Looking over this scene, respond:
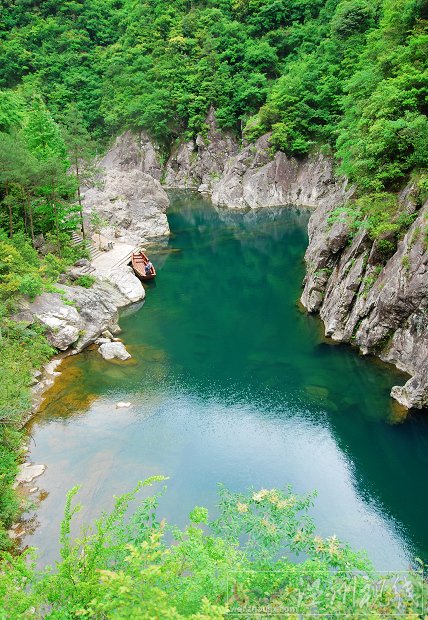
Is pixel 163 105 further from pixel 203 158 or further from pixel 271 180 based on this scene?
pixel 271 180

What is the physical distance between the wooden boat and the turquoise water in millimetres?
7205

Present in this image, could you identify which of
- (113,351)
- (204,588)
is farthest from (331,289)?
(204,588)

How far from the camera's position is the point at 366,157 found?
27172 mm

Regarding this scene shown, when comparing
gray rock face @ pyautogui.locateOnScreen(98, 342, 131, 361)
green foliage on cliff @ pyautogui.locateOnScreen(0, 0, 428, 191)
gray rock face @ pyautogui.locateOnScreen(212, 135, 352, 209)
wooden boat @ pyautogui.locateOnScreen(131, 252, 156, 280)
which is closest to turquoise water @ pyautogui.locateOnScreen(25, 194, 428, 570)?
gray rock face @ pyautogui.locateOnScreen(98, 342, 131, 361)

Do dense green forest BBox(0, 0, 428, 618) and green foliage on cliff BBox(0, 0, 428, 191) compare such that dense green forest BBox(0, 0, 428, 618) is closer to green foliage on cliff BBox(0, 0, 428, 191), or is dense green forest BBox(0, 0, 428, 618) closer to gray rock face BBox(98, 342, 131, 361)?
green foliage on cliff BBox(0, 0, 428, 191)

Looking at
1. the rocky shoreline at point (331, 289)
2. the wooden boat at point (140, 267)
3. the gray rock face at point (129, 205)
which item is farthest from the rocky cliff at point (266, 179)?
the wooden boat at point (140, 267)

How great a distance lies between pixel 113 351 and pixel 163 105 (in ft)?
216

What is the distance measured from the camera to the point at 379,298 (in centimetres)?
2409

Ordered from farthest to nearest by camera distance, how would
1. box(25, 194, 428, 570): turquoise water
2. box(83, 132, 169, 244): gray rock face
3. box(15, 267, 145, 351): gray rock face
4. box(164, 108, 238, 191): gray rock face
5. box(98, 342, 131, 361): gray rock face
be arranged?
box(164, 108, 238, 191): gray rock face < box(83, 132, 169, 244): gray rock face < box(98, 342, 131, 361): gray rock face < box(15, 267, 145, 351): gray rock face < box(25, 194, 428, 570): turquoise water

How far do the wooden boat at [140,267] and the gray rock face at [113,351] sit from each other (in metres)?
14.0

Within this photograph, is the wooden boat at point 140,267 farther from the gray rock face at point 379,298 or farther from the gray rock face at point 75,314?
the gray rock face at point 379,298

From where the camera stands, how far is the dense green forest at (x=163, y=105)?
18234 mm

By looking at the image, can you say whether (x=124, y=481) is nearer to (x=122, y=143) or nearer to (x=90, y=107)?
(x=122, y=143)

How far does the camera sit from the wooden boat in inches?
1604
